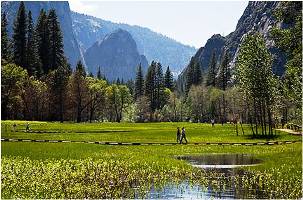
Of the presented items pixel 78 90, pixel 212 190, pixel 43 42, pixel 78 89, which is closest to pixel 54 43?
pixel 43 42

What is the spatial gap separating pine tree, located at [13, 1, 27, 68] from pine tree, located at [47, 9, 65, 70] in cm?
803

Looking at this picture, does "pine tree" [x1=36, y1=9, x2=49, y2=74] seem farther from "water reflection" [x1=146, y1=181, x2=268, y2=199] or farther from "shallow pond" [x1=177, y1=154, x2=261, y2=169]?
"water reflection" [x1=146, y1=181, x2=268, y2=199]

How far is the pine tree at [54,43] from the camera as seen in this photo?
151 m

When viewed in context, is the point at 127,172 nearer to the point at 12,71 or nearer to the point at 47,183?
the point at 47,183

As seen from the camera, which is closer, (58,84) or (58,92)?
(58,84)

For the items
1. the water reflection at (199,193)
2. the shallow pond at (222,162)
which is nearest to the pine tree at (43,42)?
the shallow pond at (222,162)

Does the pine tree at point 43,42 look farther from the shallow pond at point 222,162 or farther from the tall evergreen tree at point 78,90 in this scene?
the shallow pond at point 222,162

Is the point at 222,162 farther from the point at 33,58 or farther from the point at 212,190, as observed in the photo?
the point at 33,58

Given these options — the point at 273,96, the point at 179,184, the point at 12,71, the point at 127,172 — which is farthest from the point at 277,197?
the point at 12,71

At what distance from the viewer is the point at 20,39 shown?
475 ft

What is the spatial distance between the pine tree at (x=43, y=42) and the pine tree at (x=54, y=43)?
1150 millimetres

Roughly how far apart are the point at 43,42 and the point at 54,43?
339 centimetres

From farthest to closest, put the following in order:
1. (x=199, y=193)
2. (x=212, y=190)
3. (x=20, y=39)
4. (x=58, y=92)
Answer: (x=20, y=39), (x=58, y=92), (x=212, y=190), (x=199, y=193)

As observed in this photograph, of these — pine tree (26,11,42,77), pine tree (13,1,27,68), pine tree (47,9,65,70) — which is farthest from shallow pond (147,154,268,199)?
pine tree (47,9,65,70)
